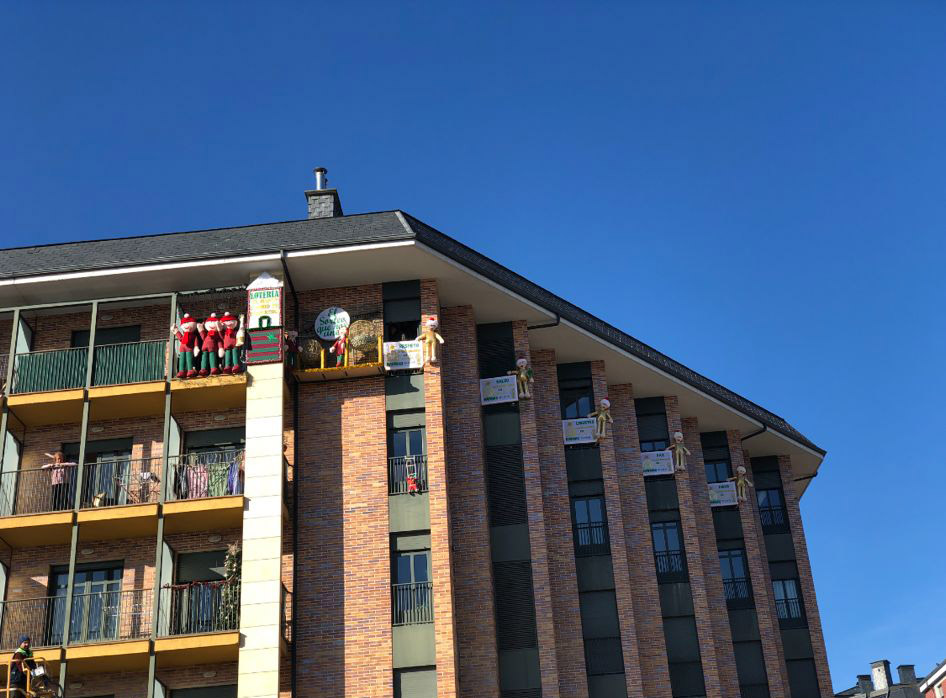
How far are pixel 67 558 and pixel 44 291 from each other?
7.60 metres

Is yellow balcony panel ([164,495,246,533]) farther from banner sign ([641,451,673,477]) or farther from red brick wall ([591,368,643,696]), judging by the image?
banner sign ([641,451,673,477])

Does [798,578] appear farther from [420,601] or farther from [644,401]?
[420,601]

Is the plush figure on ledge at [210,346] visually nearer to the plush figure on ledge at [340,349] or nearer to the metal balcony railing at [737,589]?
the plush figure on ledge at [340,349]

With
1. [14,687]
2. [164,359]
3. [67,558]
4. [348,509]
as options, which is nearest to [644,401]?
[348,509]

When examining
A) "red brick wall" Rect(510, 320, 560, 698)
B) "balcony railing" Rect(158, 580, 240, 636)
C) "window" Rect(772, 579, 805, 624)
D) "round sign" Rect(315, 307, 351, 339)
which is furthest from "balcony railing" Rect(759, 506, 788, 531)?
"balcony railing" Rect(158, 580, 240, 636)

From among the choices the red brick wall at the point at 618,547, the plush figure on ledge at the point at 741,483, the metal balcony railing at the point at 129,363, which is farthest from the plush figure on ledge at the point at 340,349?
the plush figure on ledge at the point at 741,483

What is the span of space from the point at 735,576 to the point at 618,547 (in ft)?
21.9

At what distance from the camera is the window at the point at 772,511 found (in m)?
48.5

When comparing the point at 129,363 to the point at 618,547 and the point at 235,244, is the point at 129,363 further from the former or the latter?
the point at 618,547

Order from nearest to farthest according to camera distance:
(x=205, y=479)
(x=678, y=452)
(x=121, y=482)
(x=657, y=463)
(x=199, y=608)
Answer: (x=199, y=608) < (x=205, y=479) < (x=121, y=482) < (x=657, y=463) < (x=678, y=452)

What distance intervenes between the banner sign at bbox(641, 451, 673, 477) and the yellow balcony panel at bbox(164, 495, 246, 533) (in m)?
15.7

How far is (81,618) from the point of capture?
3353 centimetres

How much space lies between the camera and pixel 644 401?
46.1 meters

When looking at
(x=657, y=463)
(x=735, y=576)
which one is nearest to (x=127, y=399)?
(x=657, y=463)
